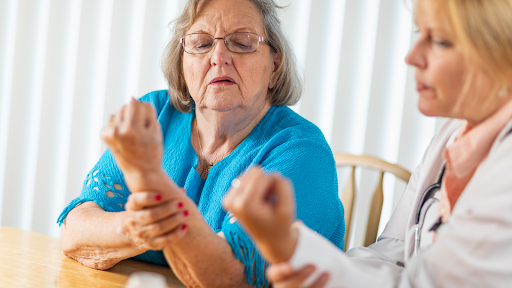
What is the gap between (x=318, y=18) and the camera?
221cm

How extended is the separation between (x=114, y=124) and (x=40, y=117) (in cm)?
200

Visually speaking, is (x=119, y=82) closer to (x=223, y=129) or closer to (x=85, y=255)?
(x=223, y=129)

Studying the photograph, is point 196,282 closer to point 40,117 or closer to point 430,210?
point 430,210

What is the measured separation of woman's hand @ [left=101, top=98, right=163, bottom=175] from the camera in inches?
29.7

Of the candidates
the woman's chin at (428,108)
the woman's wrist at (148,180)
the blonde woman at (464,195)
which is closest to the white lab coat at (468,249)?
the blonde woman at (464,195)

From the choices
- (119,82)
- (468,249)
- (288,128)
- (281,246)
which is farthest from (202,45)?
(119,82)

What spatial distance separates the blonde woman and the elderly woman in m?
0.30

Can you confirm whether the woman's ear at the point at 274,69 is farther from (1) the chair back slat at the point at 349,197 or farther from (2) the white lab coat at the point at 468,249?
(2) the white lab coat at the point at 468,249

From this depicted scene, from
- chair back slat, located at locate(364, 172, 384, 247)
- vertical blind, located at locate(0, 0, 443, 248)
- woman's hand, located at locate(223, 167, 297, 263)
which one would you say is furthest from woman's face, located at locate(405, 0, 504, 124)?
vertical blind, located at locate(0, 0, 443, 248)

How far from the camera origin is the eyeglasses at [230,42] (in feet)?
4.47

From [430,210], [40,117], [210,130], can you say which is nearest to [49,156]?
[40,117]

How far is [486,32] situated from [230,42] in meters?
0.82

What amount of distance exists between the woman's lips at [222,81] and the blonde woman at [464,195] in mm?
661

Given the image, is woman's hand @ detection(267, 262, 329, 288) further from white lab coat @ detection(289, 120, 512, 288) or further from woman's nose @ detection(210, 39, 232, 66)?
woman's nose @ detection(210, 39, 232, 66)
